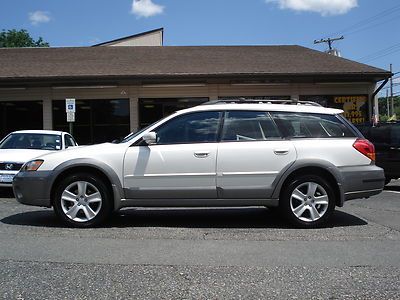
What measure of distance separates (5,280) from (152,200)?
255cm

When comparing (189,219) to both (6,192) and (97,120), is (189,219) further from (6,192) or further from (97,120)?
(97,120)

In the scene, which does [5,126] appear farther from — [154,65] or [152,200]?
[152,200]

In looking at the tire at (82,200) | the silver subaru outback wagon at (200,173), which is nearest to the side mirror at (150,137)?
the silver subaru outback wagon at (200,173)

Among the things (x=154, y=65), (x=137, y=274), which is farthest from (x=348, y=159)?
(x=154, y=65)

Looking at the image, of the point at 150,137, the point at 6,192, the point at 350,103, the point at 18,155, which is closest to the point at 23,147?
the point at 18,155

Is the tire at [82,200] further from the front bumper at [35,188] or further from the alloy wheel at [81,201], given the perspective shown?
the front bumper at [35,188]

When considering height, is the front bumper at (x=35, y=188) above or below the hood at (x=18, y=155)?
below

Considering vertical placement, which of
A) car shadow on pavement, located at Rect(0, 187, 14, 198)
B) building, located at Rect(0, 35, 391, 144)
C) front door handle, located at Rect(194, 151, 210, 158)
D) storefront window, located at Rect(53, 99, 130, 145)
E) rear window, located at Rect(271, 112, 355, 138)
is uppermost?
building, located at Rect(0, 35, 391, 144)

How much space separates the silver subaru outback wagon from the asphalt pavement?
Answer: 0.40 metres

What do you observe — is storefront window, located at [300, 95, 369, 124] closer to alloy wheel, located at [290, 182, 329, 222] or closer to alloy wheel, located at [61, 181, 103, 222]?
alloy wheel, located at [290, 182, 329, 222]

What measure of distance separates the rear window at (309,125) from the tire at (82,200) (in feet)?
8.78

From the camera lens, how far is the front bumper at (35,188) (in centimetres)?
682

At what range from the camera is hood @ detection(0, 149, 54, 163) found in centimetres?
1059

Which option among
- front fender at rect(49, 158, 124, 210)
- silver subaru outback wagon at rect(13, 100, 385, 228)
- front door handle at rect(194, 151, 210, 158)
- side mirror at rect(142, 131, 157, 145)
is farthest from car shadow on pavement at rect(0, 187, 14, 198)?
front door handle at rect(194, 151, 210, 158)
